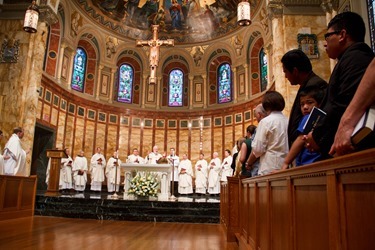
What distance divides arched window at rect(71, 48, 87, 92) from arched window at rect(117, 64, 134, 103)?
2.43m

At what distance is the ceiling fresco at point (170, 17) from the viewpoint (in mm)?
18422

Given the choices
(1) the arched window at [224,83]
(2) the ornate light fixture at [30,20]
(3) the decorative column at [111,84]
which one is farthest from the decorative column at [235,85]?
(2) the ornate light fixture at [30,20]

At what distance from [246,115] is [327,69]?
8637 mm

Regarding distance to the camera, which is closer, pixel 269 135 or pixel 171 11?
pixel 269 135

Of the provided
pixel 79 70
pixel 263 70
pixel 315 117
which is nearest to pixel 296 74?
pixel 315 117

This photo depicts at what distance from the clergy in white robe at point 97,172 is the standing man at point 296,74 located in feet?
46.1

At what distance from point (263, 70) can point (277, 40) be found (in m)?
7.62

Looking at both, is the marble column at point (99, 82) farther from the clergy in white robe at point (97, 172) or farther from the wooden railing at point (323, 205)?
the wooden railing at point (323, 205)

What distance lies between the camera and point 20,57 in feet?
36.8

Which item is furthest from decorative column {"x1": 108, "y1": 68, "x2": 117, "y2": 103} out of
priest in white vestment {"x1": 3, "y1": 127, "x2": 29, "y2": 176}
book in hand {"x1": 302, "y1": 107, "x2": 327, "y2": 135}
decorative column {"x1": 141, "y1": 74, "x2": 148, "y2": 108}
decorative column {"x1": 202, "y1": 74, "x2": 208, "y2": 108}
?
book in hand {"x1": 302, "y1": 107, "x2": 327, "y2": 135}

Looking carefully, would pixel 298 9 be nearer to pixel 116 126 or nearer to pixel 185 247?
pixel 185 247

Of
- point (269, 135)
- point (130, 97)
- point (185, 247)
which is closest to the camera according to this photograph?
point (269, 135)

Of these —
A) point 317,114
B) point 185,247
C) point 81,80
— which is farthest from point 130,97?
point 317,114

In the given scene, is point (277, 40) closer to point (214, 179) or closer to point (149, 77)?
point (214, 179)
